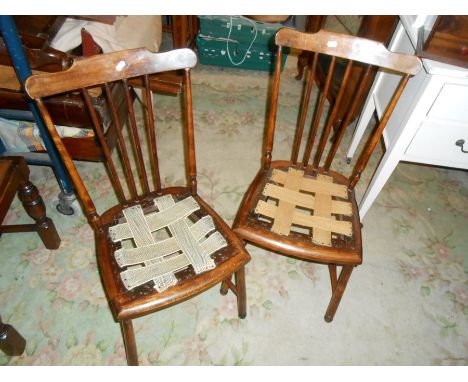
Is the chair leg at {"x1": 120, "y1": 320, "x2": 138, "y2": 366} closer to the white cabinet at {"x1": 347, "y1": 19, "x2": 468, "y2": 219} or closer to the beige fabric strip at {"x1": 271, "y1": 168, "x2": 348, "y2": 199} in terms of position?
the beige fabric strip at {"x1": 271, "y1": 168, "x2": 348, "y2": 199}

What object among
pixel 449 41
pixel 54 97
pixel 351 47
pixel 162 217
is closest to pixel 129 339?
pixel 162 217

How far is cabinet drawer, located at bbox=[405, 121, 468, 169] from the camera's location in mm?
1229

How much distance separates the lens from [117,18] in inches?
79.8

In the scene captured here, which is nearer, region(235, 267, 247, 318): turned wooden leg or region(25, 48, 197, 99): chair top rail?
region(25, 48, 197, 99): chair top rail

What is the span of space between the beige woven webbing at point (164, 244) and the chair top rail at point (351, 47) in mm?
670

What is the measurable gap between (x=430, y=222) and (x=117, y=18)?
2.19 meters

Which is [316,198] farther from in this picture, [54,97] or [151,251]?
[54,97]

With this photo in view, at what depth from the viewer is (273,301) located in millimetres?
1478

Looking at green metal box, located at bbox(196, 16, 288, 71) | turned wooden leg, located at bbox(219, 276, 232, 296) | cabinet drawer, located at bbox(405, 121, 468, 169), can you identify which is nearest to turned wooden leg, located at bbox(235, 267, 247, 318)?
turned wooden leg, located at bbox(219, 276, 232, 296)

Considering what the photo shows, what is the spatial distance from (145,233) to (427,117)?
1.10 meters

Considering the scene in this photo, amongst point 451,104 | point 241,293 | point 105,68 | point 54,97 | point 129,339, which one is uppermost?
point 105,68

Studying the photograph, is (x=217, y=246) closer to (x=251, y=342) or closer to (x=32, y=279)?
(x=251, y=342)

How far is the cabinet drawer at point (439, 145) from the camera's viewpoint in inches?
48.4

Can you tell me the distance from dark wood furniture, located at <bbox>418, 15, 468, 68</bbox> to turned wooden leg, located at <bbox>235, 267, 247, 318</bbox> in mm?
1012
